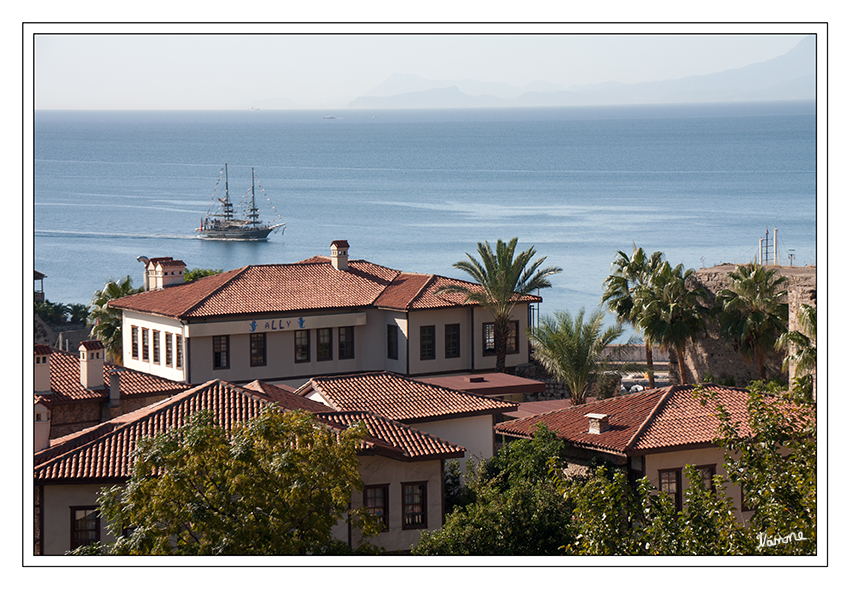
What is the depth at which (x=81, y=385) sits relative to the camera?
1268 inches

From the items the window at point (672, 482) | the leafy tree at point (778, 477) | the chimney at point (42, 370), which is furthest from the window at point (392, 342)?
the leafy tree at point (778, 477)

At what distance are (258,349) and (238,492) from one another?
25.0 m

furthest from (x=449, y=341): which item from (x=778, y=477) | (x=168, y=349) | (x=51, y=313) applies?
(x=51, y=313)

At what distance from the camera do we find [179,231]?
163375 mm

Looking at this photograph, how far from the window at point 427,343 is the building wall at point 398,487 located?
18.8 metres

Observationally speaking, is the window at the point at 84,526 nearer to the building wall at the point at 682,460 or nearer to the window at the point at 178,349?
the building wall at the point at 682,460

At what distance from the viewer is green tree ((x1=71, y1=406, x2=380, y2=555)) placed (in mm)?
14781

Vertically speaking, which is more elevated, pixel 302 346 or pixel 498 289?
pixel 498 289

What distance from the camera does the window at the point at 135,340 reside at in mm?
41344

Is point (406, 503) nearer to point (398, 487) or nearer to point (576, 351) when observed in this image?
point (398, 487)

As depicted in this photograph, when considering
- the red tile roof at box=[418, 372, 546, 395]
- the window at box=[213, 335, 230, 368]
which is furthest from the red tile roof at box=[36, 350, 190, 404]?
the red tile roof at box=[418, 372, 546, 395]

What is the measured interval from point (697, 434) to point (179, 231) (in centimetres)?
14488

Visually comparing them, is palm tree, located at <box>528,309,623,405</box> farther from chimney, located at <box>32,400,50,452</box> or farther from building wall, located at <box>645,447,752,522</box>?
chimney, located at <box>32,400,50,452</box>
